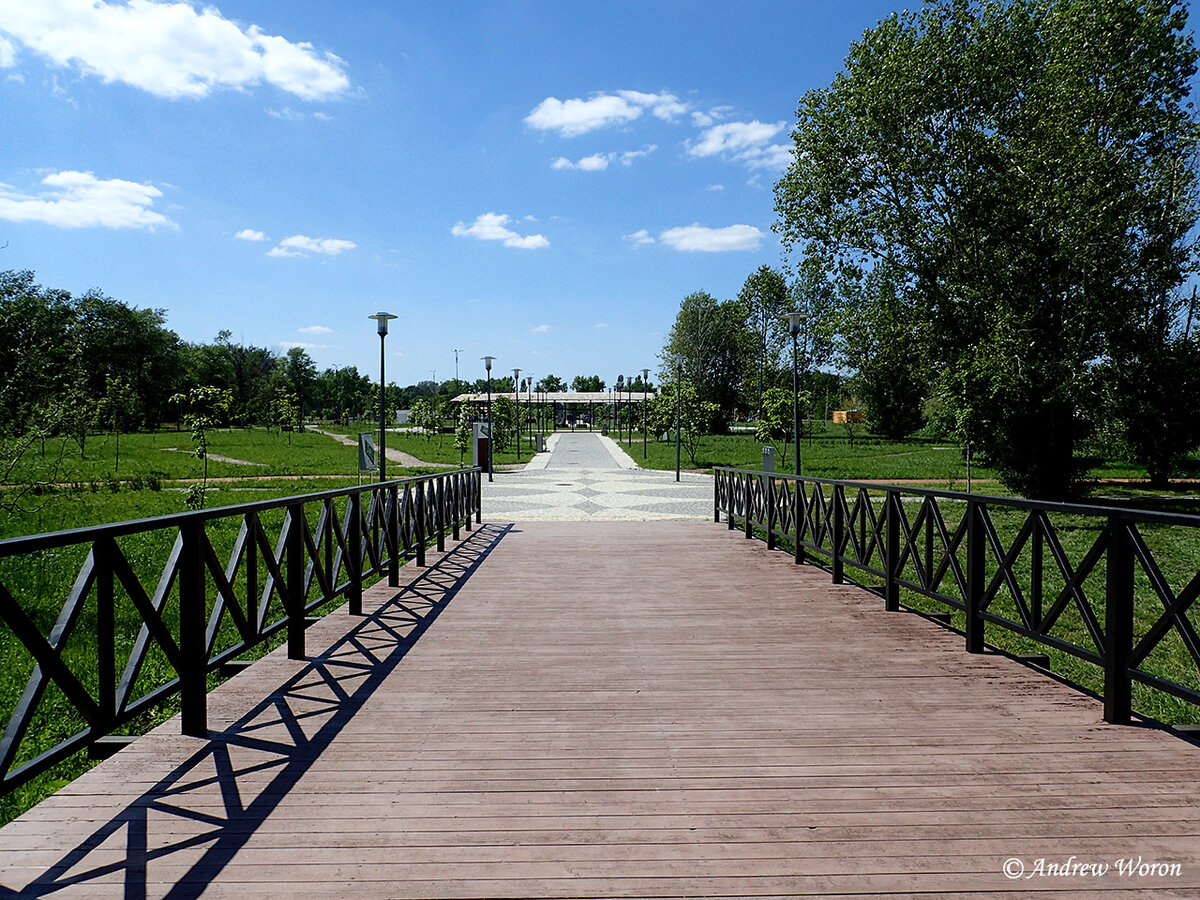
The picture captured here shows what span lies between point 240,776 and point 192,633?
0.79 metres

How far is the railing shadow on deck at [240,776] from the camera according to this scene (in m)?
2.46

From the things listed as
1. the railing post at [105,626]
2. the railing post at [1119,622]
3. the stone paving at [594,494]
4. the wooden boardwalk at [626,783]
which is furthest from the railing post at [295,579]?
the stone paving at [594,494]

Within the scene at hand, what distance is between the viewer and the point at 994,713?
3982mm

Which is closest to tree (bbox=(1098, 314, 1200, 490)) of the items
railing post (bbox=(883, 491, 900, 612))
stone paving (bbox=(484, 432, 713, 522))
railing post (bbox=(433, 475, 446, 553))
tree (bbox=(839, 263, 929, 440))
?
tree (bbox=(839, 263, 929, 440))

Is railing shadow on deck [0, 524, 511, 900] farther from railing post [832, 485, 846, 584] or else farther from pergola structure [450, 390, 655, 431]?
pergola structure [450, 390, 655, 431]

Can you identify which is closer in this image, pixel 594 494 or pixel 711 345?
pixel 594 494

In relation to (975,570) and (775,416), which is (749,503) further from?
(775,416)

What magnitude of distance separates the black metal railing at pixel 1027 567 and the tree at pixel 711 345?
164ft

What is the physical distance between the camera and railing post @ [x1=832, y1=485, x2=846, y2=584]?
7.51 metres

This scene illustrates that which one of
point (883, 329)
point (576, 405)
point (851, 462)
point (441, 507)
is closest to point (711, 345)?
point (851, 462)

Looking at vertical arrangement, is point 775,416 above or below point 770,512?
above

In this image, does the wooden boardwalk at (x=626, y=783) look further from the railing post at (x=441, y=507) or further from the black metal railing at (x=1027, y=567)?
the railing post at (x=441, y=507)

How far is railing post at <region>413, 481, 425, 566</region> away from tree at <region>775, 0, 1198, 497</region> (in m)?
12.6

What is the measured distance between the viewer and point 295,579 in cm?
480
